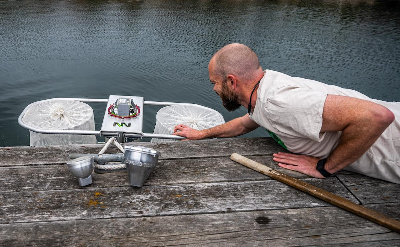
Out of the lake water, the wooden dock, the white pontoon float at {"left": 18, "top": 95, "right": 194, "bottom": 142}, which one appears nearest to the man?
the wooden dock

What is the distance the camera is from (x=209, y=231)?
1818mm

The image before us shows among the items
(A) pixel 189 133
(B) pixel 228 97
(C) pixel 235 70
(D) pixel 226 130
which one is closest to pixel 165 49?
(A) pixel 189 133

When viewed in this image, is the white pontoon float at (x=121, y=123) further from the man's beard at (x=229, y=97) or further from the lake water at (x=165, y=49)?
the lake water at (x=165, y=49)

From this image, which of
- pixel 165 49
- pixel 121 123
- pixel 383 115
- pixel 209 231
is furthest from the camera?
pixel 165 49

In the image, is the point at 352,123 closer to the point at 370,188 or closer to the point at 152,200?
the point at 370,188

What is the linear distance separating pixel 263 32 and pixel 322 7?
27.6ft

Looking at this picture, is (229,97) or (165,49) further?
(165,49)

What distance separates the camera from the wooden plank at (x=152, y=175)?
7.18 ft

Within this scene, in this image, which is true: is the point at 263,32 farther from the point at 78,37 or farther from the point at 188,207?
the point at 188,207

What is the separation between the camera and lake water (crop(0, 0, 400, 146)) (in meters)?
9.00

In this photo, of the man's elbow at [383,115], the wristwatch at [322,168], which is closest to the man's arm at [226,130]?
the wristwatch at [322,168]

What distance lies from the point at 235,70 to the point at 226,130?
0.99m

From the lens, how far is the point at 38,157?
253 centimetres

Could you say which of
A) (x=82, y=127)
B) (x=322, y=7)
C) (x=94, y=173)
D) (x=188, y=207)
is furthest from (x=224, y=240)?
(x=322, y=7)
